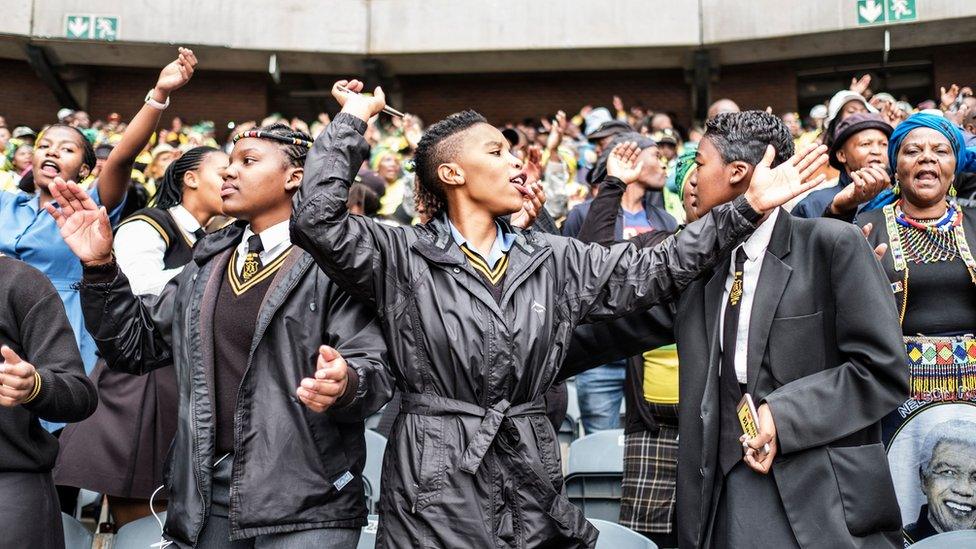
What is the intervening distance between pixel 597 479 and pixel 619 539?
1334mm

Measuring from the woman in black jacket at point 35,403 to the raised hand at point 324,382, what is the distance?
1036 millimetres

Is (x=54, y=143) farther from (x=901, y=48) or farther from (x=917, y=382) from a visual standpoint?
(x=901, y=48)

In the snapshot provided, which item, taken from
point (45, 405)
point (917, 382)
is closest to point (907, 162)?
point (917, 382)

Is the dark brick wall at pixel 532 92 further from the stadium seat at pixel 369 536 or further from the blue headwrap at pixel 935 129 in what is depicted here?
the stadium seat at pixel 369 536

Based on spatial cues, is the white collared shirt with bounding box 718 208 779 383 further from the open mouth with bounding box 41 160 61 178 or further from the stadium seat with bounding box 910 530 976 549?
the open mouth with bounding box 41 160 61 178

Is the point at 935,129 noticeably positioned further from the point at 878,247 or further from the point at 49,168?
the point at 49,168

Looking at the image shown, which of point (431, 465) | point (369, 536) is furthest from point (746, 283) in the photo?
point (369, 536)

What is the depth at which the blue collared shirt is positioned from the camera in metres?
2.91

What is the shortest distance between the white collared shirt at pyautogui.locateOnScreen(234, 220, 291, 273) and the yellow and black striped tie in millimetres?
12

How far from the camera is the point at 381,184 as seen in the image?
700 centimetres

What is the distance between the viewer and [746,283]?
293 cm

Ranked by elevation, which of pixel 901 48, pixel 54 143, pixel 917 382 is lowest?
pixel 917 382

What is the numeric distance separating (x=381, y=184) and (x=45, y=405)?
4.16 meters

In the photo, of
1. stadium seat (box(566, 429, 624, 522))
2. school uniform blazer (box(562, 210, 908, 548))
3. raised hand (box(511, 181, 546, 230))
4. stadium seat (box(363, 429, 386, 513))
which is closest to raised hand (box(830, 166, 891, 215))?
school uniform blazer (box(562, 210, 908, 548))
